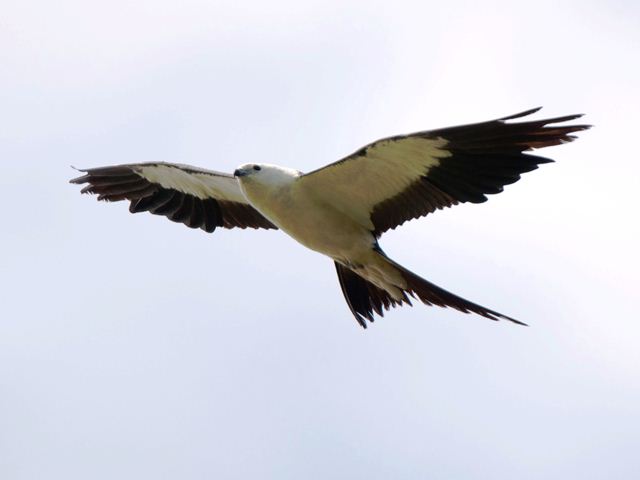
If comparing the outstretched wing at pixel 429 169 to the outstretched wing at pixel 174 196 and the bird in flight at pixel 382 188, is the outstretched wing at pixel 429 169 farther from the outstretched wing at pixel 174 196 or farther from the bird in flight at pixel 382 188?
the outstretched wing at pixel 174 196

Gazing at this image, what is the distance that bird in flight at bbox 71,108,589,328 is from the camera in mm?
8578

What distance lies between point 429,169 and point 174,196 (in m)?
2.62

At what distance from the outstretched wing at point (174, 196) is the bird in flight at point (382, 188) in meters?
0.09

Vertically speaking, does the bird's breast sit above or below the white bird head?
below

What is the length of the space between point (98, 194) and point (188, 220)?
Result: 72cm

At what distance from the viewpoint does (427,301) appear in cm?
927

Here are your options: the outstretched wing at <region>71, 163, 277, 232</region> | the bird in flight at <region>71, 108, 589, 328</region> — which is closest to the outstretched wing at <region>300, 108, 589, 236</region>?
the bird in flight at <region>71, 108, 589, 328</region>

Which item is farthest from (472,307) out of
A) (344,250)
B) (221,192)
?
(221,192)

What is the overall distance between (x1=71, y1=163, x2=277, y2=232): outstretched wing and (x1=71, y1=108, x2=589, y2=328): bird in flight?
88 millimetres

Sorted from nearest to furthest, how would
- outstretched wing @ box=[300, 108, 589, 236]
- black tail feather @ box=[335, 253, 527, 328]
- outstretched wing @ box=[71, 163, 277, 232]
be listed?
outstretched wing @ box=[300, 108, 589, 236] < black tail feather @ box=[335, 253, 527, 328] < outstretched wing @ box=[71, 163, 277, 232]

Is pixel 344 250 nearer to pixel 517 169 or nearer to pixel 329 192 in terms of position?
pixel 329 192

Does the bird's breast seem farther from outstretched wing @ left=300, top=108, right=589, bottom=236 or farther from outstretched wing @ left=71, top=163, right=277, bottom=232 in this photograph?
outstretched wing @ left=71, top=163, right=277, bottom=232

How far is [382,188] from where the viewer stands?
9273 mm

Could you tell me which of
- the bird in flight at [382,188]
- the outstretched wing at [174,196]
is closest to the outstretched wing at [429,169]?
the bird in flight at [382,188]
